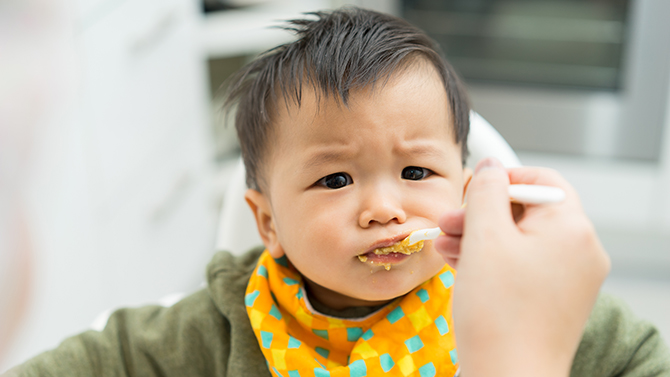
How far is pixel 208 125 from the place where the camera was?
6.25ft

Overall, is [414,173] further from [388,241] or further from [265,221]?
[265,221]

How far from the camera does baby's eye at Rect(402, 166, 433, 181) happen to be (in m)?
0.71

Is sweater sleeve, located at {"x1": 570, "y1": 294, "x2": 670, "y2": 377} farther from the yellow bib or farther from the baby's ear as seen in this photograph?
the baby's ear

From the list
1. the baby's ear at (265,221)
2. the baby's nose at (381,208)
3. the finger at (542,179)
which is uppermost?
the finger at (542,179)

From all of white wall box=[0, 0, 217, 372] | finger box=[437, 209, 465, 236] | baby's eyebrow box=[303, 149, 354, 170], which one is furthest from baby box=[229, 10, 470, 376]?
white wall box=[0, 0, 217, 372]

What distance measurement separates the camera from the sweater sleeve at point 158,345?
0.77 metres

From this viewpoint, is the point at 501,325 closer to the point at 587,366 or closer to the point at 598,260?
the point at 598,260

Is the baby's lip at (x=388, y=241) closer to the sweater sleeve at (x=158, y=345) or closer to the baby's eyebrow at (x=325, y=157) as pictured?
the baby's eyebrow at (x=325, y=157)

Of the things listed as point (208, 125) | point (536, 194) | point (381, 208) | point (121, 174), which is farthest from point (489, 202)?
point (208, 125)

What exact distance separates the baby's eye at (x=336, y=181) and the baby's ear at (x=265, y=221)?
0.11 m

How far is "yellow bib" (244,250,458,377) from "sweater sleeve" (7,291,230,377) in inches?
2.5

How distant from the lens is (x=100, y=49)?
127cm

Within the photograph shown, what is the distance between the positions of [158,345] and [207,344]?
0.06 meters

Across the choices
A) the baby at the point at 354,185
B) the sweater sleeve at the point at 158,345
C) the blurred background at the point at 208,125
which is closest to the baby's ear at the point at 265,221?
the baby at the point at 354,185
